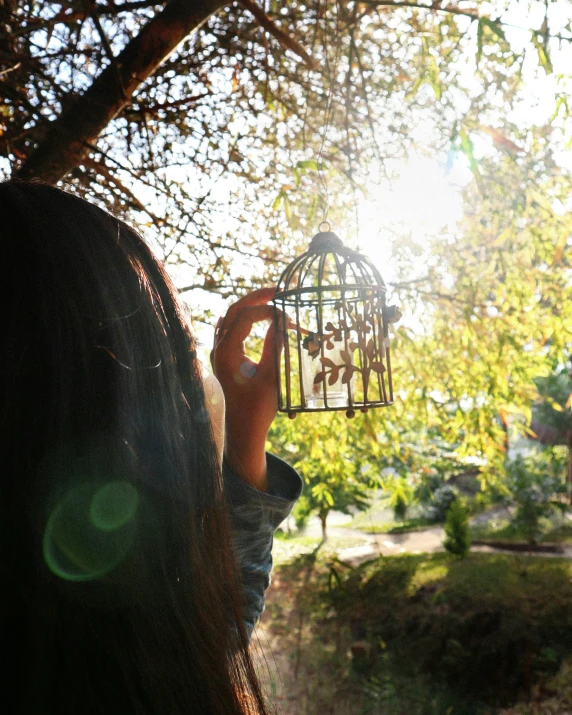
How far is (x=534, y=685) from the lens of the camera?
4.87 meters

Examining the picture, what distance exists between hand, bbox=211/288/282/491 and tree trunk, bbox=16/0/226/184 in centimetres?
63

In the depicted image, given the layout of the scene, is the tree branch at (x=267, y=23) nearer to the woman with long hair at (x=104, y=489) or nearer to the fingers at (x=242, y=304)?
the fingers at (x=242, y=304)

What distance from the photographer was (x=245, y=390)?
1.10 meters

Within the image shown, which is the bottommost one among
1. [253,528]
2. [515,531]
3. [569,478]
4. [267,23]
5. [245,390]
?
[515,531]

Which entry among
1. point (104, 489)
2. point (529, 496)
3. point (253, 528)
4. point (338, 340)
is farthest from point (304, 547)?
point (104, 489)

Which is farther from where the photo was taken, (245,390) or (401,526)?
(401,526)

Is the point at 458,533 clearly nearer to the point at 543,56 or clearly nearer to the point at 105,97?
the point at 543,56

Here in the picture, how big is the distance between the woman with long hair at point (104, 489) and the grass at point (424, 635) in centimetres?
376

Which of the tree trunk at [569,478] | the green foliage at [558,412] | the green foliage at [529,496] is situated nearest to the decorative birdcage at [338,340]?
the green foliage at [529,496]

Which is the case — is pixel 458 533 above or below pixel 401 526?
above

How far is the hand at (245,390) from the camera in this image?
3.35 ft

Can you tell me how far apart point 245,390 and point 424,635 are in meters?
5.57

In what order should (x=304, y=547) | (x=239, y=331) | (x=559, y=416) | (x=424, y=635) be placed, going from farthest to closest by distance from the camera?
1. (x=559, y=416)
2. (x=304, y=547)
3. (x=424, y=635)
4. (x=239, y=331)

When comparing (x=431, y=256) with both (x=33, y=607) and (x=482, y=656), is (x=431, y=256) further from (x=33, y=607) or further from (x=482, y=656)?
(x=482, y=656)
